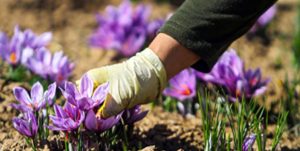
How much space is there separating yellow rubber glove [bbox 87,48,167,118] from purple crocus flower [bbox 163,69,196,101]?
21.3 inches

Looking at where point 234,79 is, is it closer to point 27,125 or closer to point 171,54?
point 171,54

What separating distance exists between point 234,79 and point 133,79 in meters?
0.69

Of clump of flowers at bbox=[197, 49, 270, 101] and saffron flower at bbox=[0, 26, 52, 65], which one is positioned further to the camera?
saffron flower at bbox=[0, 26, 52, 65]

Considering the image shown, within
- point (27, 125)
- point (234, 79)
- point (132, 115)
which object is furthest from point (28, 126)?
point (234, 79)

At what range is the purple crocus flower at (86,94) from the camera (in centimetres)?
200

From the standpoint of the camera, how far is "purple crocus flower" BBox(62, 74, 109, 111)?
6.55 feet

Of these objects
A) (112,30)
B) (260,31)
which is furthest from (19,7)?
(260,31)

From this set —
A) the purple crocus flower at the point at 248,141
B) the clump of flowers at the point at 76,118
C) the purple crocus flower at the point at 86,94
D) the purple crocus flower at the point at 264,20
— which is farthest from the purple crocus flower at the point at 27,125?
the purple crocus flower at the point at 264,20

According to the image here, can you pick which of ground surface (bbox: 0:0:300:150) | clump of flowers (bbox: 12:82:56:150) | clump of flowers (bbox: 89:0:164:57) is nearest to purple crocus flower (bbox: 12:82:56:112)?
clump of flowers (bbox: 12:82:56:150)

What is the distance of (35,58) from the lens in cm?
271

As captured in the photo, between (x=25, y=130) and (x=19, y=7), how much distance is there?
2.42m

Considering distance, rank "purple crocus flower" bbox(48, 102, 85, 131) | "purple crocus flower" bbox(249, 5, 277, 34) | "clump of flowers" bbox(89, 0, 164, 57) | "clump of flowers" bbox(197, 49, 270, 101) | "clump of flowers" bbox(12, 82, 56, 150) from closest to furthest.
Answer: "purple crocus flower" bbox(48, 102, 85, 131) < "clump of flowers" bbox(12, 82, 56, 150) < "clump of flowers" bbox(197, 49, 270, 101) < "clump of flowers" bbox(89, 0, 164, 57) < "purple crocus flower" bbox(249, 5, 277, 34)

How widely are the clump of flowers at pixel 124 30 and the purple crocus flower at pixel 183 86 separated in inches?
29.9

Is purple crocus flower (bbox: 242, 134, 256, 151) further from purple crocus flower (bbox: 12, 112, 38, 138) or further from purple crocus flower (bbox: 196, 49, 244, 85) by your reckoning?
purple crocus flower (bbox: 12, 112, 38, 138)
